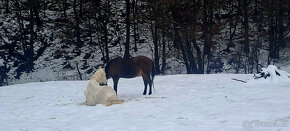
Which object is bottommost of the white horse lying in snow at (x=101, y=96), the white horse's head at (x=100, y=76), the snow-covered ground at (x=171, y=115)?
the snow-covered ground at (x=171, y=115)

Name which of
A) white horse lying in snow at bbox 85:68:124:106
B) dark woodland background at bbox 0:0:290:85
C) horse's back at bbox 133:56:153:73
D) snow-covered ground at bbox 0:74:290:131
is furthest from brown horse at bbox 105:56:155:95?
dark woodland background at bbox 0:0:290:85

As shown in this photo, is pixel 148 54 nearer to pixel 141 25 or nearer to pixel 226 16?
pixel 141 25

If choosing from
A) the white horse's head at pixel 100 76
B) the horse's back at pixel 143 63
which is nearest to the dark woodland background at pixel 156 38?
the horse's back at pixel 143 63

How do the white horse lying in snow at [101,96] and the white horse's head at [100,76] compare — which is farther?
the white horse's head at [100,76]

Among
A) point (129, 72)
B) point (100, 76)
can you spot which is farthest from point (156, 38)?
point (100, 76)

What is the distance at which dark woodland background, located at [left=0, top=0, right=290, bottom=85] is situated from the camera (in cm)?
2416

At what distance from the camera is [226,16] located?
31312mm

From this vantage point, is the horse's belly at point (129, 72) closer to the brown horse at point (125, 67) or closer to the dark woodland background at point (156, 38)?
the brown horse at point (125, 67)

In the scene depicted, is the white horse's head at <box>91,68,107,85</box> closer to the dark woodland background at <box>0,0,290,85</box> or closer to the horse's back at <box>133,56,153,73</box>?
the horse's back at <box>133,56,153,73</box>

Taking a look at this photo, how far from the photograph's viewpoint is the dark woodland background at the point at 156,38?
79.3ft

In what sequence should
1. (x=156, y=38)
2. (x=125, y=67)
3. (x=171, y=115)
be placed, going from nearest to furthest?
(x=171, y=115) → (x=125, y=67) → (x=156, y=38)

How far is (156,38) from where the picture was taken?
80.7 ft

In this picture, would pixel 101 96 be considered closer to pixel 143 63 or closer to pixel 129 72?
pixel 129 72

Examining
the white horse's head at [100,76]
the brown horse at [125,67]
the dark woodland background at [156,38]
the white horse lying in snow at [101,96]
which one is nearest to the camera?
the white horse lying in snow at [101,96]
